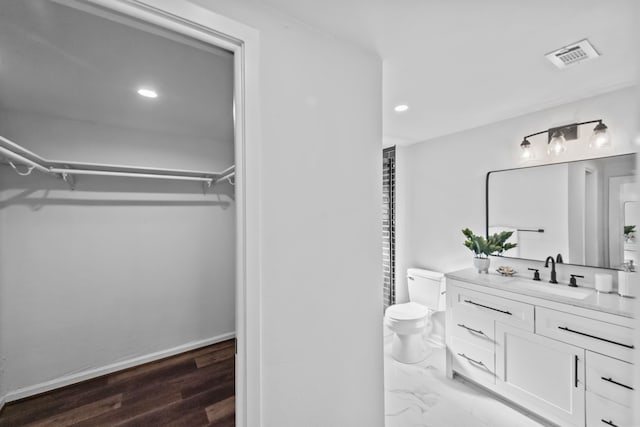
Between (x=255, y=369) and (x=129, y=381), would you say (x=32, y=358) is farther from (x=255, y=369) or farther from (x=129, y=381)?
(x=255, y=369)

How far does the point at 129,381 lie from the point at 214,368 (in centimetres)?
63

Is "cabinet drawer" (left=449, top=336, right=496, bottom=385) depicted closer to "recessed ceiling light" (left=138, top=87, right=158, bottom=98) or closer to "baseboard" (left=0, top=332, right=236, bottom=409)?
"baseboard" (left=0, top=332, right=236, bottom=409)

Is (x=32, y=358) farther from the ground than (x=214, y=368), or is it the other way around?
(x=32, y=358)

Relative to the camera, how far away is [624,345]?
1401 millimetres

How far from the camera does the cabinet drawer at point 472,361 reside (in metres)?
1.97

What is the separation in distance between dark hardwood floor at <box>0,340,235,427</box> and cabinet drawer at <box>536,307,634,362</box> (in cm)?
215

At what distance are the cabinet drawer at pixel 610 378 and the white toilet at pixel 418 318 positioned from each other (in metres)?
1.13

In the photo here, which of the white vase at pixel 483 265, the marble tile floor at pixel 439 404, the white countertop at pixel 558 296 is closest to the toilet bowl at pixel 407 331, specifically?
the marble tile floor at pixel 439 404

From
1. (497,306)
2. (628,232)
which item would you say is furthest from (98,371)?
(628,232)

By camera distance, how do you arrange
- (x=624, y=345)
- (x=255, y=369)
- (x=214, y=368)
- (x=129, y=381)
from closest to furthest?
1. (x=255, y=369)
2. (x=624, y=345)
3. (x=129, y=381)
4. (x=214, y=368)

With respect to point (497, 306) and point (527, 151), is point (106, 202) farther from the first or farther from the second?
point (527, 151)

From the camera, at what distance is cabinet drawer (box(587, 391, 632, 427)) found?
1.39m

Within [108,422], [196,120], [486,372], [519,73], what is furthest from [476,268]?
[108,422]

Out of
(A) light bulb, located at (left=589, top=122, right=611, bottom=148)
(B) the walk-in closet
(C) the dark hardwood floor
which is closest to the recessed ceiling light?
(B) the walk-in closet
